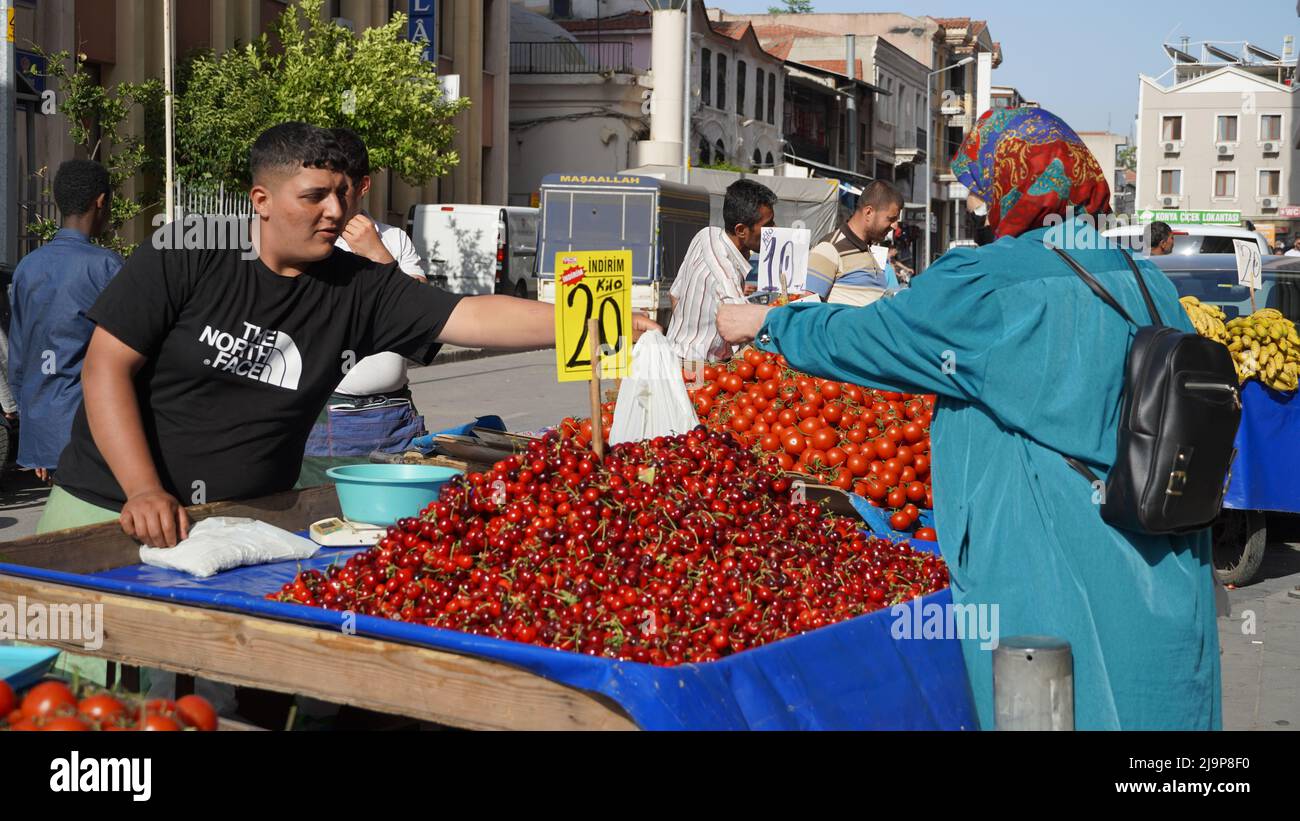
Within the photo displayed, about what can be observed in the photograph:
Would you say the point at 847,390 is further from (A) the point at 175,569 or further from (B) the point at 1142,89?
(B) the point at 1142,89

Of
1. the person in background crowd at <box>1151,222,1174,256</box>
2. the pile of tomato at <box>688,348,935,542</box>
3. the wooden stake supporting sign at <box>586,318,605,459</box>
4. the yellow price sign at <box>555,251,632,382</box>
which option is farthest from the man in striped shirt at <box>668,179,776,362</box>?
the person in background crowd at <box>1151,222,1174,256</box>

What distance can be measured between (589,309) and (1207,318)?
5.75 m

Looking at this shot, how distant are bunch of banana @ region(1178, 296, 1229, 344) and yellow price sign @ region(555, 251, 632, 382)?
514 centimetres

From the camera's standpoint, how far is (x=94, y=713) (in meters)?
2.12

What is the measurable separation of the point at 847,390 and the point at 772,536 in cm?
217

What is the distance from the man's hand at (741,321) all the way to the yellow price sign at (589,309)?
56 centimetres

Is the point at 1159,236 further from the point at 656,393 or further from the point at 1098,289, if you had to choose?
the point at 1098,289

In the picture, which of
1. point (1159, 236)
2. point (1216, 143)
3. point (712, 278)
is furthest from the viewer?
point (1216, 143)

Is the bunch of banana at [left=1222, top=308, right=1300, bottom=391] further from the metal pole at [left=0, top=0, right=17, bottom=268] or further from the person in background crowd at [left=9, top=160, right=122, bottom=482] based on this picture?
the metal pole at [left=0, top=0, right=17, bottom=268]

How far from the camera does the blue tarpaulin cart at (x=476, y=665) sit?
107 inches

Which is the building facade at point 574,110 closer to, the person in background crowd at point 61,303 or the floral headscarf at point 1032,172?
the person in background crowd at point 61,303

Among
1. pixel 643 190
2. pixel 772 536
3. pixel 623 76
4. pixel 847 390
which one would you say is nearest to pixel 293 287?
pixel 772 536

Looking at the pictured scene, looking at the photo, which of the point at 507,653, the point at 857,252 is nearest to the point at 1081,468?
the point at 507,653

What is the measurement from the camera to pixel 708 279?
816cm
